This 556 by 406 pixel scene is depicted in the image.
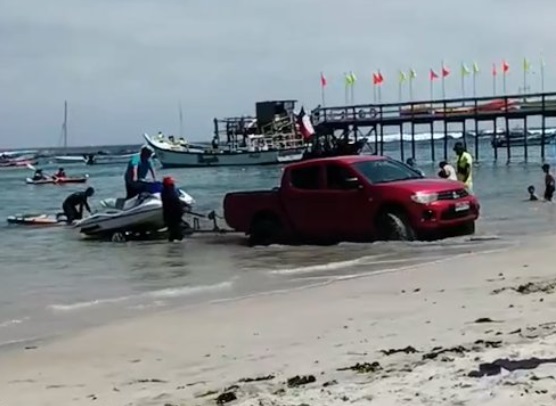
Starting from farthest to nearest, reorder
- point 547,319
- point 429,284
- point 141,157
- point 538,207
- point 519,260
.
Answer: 1. point 538,207
2. point 141,157
3. point 519,260
4. point 429,284
5. point 547,319

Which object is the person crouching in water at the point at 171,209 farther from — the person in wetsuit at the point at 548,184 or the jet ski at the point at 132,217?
the person in wetsuit at the point at 548,184

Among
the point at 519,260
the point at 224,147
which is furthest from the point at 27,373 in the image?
the point at 224,147

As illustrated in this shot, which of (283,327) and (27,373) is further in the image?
(283,327)

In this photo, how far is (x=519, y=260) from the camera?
14070mm

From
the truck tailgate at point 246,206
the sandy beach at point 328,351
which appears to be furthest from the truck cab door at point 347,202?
the sandy beach at point 328,351

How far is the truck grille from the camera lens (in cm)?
1702

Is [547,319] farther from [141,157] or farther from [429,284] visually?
[141,157]

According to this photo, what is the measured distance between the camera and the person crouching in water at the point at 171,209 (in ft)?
65.5

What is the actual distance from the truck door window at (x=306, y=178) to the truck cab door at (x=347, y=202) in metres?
0.20

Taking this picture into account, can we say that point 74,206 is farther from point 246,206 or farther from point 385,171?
point 385,171

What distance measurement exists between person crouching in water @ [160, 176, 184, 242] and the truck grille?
17.6ft

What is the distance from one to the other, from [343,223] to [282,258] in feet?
4.49

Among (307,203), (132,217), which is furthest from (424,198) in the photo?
(132,217)

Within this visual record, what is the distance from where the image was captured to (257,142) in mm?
80125
